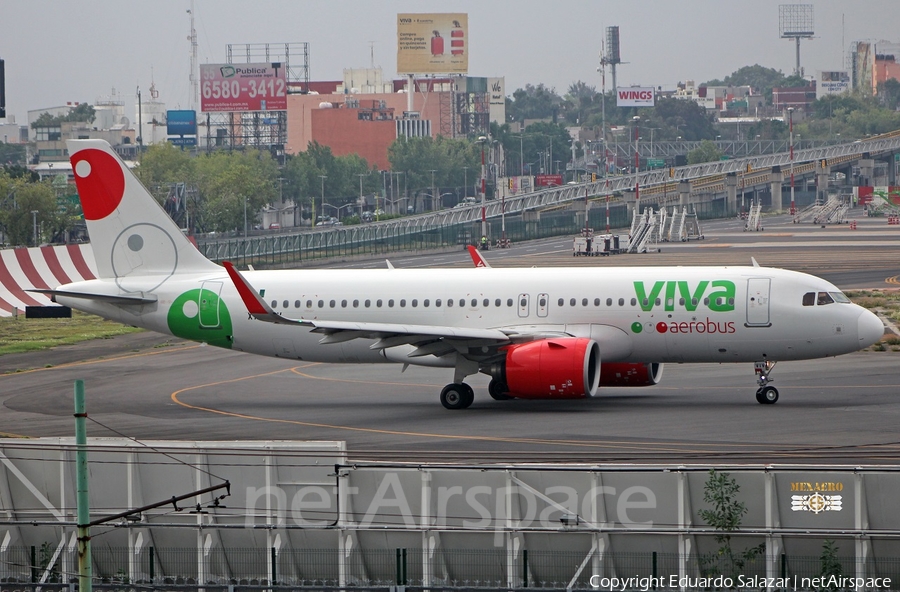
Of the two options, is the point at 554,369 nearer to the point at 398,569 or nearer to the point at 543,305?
the point at 543,305

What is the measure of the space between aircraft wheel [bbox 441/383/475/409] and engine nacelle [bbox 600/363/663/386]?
16.0ft

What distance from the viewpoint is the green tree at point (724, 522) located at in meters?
21.6

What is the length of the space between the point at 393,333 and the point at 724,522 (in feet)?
56.8

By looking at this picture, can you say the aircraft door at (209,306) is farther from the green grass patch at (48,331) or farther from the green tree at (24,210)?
the green tree at (24,210)

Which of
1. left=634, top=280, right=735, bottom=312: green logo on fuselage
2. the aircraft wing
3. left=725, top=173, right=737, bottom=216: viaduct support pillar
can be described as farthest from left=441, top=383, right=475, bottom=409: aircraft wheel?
left=725, top=173, right=737, bottom=216: viaduct support pillar

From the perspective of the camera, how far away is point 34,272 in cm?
7412

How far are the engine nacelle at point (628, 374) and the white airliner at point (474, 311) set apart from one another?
0.05 m

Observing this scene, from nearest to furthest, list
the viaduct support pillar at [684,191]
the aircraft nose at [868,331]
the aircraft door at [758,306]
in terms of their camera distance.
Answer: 1. the aircraft nose at [868,331]
2. the aircraft door at [758,306]
3. the viaduct support pillar at [684,191]

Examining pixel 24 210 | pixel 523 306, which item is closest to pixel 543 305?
pixel 523 306

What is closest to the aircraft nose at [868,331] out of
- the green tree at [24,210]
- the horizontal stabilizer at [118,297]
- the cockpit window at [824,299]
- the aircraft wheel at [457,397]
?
the cockpit window at [824,299]

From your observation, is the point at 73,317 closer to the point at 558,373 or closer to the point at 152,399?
the point at 152,399

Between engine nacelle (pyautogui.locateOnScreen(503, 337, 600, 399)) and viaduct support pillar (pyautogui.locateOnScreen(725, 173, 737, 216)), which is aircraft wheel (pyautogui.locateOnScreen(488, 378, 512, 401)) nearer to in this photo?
engine nacelle (pyautogui.locateOnScreen(503, 337, 600, 399))

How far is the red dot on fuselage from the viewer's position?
43.3 meters

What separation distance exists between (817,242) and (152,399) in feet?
296
